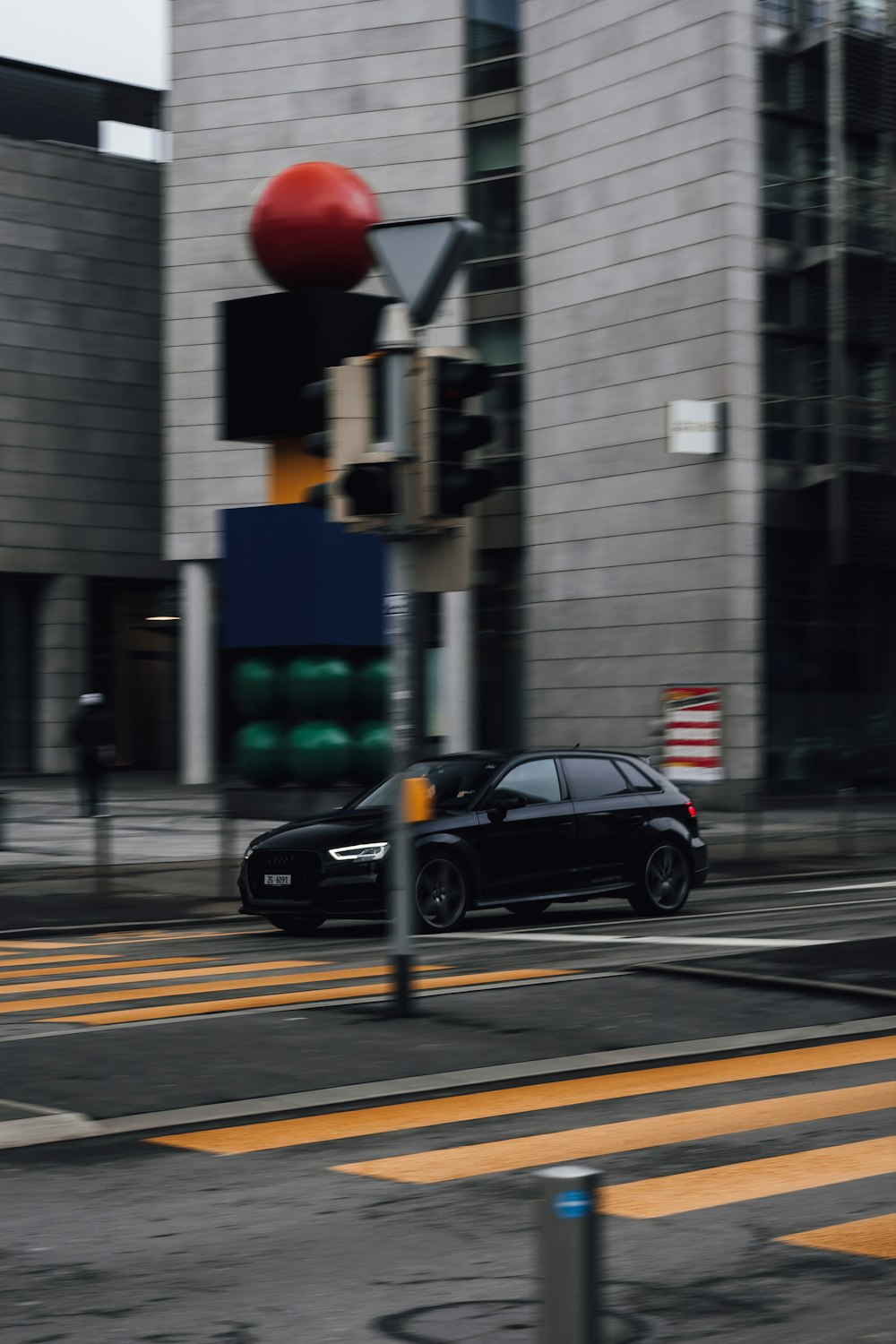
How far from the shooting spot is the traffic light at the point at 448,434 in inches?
374

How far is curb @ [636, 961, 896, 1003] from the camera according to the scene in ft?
34.6

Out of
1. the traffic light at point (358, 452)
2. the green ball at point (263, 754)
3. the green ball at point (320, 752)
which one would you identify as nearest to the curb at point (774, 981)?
the traffic light at point (358, 452)

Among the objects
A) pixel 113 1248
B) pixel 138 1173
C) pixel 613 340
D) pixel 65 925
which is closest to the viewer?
pixel 113 1248

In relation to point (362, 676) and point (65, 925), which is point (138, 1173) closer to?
point (65, 925)

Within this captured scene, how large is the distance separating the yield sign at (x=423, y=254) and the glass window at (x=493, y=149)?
98.5ft

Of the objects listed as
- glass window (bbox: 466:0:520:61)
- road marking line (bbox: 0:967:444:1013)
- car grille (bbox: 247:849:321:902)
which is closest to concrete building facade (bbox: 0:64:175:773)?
glass window (bbox: 466:0:520:61)

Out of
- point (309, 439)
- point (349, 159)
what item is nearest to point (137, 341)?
point (349, 159)

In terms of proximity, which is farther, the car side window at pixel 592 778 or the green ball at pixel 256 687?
the green ball at pixel 256 687

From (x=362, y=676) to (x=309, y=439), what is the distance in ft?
54.0

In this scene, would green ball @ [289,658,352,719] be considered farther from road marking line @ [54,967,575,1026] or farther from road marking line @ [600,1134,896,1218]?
road marking line @ [600,1134,896,1218]

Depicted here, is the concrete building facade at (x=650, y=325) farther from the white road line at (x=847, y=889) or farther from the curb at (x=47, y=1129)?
the curb at (x=47, y=1129)

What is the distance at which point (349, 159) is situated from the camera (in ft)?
131

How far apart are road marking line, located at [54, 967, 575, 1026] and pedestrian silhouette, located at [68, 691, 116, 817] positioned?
58.3 ft

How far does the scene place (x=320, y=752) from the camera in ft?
86.7
